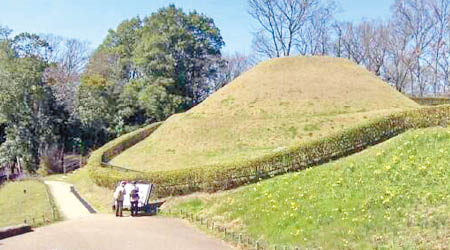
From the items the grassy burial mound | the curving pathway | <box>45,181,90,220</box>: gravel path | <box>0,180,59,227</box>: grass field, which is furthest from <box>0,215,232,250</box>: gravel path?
the grassy burial mound

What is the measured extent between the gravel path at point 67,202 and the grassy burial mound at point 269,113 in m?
3.62

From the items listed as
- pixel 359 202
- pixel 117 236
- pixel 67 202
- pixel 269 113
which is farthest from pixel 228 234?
pixel 269 113

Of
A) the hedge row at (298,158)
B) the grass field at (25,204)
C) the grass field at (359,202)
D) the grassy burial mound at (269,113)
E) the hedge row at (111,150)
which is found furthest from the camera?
the grassy burial mound at (269,113)

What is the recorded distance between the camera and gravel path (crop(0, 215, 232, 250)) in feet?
33.6

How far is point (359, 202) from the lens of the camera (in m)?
10.5

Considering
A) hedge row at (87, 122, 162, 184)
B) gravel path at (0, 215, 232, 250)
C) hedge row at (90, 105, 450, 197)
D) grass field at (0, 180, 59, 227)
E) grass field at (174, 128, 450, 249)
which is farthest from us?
hedge row at (87, 122, 162, 184)

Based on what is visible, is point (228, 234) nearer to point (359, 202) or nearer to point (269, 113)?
point (359, 202)

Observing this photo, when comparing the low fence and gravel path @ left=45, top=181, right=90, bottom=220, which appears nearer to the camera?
the low fence

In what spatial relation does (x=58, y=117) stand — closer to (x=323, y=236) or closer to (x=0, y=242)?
(x=0, y=242)

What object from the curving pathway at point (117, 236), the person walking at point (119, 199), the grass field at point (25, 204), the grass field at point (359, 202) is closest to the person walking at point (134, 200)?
the person walking at point (119, 199)

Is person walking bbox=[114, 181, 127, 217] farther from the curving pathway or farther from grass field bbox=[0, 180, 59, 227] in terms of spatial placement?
grass field bbox=[0, 180, 59, 227]

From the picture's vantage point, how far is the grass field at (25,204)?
1593 centimetres

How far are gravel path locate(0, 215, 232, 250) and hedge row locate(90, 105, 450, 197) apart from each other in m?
2.73

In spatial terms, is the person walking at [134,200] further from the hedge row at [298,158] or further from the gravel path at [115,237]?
the hedge row at [298,158]
